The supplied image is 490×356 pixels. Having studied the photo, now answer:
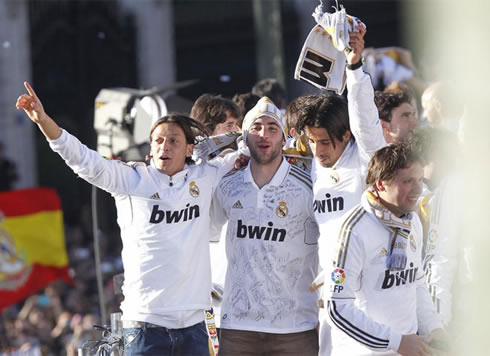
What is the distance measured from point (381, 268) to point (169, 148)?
1306 mm

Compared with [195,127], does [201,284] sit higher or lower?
lower

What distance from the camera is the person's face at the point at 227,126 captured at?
499cm

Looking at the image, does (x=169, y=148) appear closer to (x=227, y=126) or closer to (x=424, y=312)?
(x=227, y=126)

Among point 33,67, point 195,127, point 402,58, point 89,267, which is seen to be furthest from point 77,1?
point 195,127

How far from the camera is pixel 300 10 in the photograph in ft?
55.7

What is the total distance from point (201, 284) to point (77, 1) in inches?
561

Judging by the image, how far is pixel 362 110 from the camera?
3920 mm

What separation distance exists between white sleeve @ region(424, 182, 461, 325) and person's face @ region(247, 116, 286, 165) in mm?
765

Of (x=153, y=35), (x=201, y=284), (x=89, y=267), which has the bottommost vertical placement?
(x=89, y=267)

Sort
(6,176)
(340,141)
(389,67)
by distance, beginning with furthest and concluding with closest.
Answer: (6,176) < (389,67) < (340,141)

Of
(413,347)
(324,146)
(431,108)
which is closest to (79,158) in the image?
(324,146)

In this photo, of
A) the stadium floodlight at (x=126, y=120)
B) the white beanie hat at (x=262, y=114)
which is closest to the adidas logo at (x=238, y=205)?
the white beanie hat at (x=262, y=114)

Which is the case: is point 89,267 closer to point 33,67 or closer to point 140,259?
point 33,67

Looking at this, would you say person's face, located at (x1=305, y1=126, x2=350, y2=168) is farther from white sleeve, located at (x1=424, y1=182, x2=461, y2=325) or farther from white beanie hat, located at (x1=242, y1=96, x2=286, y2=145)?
white sleeve, located at (x1=424, y1=182, x2=461, y2=325)
